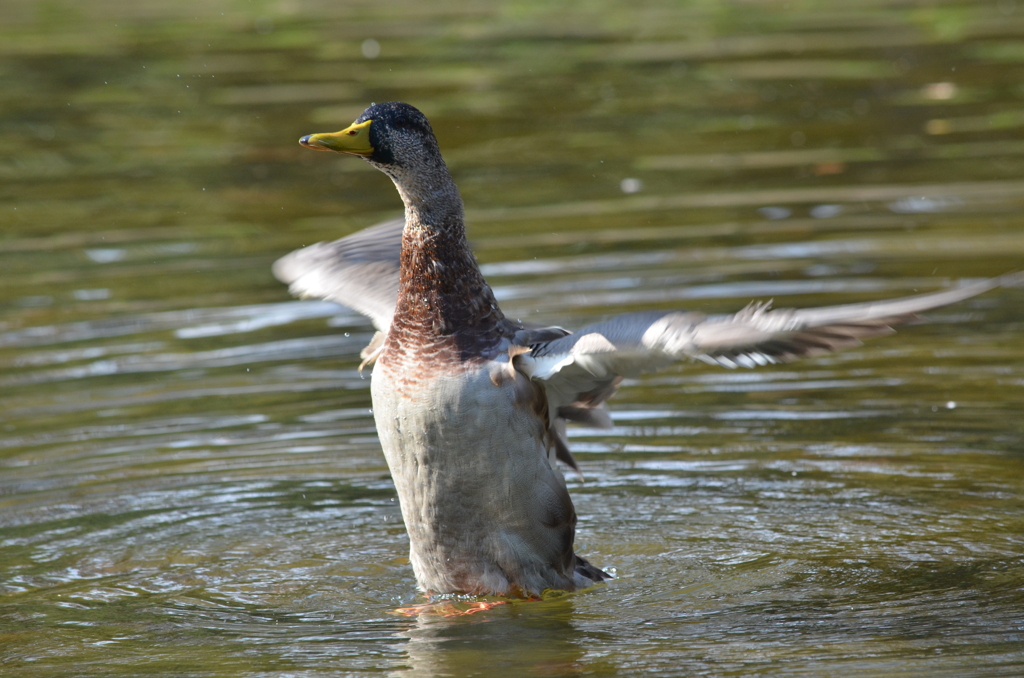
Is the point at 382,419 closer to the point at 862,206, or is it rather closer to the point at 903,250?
the point at 903,250

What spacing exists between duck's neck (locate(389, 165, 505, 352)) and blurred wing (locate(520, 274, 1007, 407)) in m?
0.27

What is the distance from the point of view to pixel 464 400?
470 cm

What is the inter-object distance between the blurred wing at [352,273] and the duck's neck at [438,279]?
68cm

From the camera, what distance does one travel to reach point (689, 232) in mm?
9367

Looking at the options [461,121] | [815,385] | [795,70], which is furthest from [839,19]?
[815,385]

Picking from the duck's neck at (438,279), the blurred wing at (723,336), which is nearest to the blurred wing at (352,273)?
the duck's neck at (438,279)

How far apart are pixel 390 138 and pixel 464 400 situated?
0.94 metres

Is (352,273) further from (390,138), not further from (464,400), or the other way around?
(464,400)

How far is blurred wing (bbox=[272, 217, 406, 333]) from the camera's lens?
5734 millimetres

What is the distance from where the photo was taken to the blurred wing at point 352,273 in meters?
5.73

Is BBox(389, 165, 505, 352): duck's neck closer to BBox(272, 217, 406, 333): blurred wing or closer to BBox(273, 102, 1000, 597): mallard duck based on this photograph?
BBox(273, 102, 1000, 597): mallard duck

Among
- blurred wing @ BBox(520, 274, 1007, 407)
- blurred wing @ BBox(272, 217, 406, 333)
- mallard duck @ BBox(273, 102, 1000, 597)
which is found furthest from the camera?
blurred wing @ BBox(272, 217, 406, 333)

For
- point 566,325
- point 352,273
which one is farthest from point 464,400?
point 566,325

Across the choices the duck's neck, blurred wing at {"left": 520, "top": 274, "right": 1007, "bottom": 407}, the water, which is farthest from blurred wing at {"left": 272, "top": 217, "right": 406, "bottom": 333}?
blurred wing at {"left": 520, "top": 274, "right": 1007, "bottom": 407}
